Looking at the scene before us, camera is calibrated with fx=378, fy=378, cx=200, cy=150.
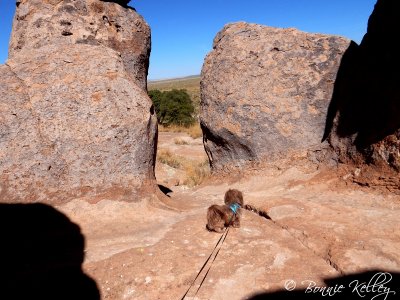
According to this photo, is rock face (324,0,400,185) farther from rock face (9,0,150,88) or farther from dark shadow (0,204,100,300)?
dark shadow (0,204,100,300)

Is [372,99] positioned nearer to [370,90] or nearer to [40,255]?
[370,90]

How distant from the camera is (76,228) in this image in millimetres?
4504

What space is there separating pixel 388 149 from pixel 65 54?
4.69 m

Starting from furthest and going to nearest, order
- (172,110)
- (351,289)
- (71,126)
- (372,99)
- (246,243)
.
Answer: (172,110), (372,99), (71,126), (246,243), (351,289)

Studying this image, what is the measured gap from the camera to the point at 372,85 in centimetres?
576

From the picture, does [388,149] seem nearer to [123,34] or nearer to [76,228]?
[76,228]

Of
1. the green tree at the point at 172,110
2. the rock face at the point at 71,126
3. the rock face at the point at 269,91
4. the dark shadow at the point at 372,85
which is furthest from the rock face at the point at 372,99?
the green tree at the point at 172,110

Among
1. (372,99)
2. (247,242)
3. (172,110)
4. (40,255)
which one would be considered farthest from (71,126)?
(172,110)

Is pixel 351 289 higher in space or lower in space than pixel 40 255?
higher

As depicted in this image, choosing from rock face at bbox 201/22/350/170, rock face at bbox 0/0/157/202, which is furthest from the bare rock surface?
rock face at bbox 201/22/350/170

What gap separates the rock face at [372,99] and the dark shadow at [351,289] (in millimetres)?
2176

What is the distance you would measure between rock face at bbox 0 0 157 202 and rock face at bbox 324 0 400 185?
3039mm

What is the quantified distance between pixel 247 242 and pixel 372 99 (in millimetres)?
3215

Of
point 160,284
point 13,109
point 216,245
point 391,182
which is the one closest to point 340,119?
point 391,182
